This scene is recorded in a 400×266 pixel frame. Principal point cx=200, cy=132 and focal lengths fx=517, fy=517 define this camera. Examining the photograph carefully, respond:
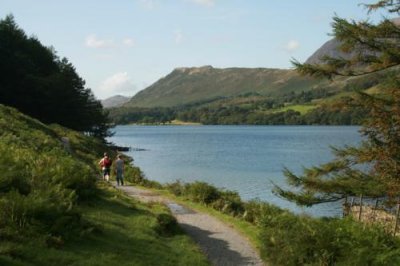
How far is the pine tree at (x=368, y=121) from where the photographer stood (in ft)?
56.0

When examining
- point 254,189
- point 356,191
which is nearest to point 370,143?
point 356,191

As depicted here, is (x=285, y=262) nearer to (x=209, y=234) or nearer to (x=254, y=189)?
(x=209, y=234)

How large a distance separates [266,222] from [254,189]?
91.1 feet

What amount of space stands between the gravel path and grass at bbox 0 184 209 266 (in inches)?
23.8

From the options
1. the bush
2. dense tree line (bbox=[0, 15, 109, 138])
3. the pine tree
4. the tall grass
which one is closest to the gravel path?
the tall grass

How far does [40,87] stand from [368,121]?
53.8m

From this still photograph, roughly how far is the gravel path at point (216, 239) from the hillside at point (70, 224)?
655 mm

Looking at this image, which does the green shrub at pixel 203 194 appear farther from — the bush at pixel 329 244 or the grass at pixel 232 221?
the bush at pixel 329 244

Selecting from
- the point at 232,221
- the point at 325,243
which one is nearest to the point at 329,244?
the point at 325,243

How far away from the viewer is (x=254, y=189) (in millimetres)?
42094

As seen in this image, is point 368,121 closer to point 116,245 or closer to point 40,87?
point 116,245

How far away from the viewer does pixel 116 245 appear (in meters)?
12.8

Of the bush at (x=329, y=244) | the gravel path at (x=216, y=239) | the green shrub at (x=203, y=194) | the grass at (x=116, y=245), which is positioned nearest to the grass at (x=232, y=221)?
the gravel path at (x=216, y=239)

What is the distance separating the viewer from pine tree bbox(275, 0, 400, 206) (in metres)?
17.1
